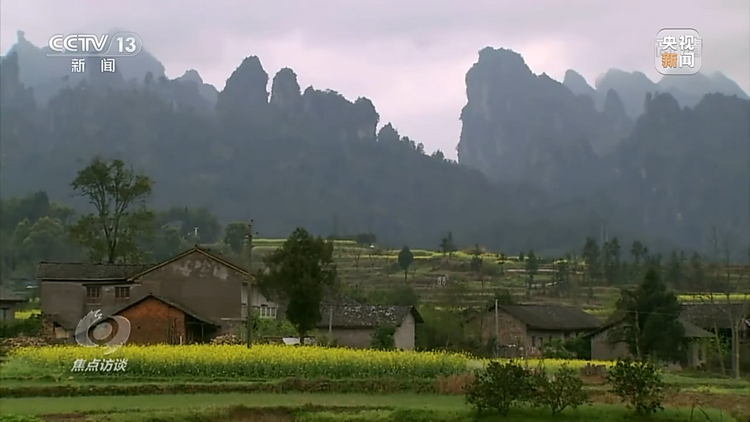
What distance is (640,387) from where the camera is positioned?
17328 millimetres

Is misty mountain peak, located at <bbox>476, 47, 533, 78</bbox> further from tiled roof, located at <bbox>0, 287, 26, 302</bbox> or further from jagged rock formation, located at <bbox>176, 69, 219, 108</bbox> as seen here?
tiled roof, located at <bbox>0, 287, 26, 302</bbox>

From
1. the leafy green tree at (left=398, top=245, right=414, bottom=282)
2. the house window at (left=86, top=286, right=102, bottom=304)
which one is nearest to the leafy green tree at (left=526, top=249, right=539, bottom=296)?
the leafy green tree at (left=398, top=245, right=414, bottom=282)

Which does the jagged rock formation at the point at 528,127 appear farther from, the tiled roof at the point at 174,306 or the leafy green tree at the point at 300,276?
the leafy green tree at the point at 300,276

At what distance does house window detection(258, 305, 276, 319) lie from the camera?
39.2m

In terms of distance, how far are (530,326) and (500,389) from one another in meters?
27.2

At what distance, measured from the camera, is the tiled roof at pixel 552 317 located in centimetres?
4391

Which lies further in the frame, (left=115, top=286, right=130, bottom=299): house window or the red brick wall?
(left=115, top=286, right=130, bottom=299): house window

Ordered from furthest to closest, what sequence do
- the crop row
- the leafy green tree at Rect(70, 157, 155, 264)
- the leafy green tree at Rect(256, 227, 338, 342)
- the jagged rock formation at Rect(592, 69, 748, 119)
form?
the jagged rock formation at Rect(592, 69, 748, 119) → the leafy green tree at Rect(70, 157, 155, 264) → the leafy green tree at Rect(256, 227, 338, 342) → the crop row

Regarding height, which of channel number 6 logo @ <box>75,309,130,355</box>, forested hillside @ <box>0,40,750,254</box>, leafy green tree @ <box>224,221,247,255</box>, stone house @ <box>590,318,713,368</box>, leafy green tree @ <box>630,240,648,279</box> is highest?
forested hillside @ <box>0,40,750,254</box>

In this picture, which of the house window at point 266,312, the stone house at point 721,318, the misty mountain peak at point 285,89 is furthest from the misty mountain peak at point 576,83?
the house window at point 266,312

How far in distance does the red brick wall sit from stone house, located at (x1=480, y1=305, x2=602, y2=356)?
664 inches

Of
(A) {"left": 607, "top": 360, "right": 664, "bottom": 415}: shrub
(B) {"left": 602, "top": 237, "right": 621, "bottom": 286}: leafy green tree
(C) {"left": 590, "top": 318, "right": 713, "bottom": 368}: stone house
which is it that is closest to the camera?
(A) {"left": 607, "top": 360, "right": 664, "bottom": 415}: shrub

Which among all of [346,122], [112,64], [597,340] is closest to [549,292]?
[597,340]

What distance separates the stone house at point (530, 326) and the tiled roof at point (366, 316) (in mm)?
6075
